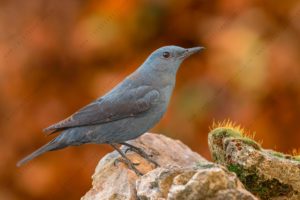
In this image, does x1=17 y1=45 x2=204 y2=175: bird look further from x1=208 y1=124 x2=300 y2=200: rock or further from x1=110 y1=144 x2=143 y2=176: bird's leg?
x1=208 y1=124 x2=300 y2=200: rock

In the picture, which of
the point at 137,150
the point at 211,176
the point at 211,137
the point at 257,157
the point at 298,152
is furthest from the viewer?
the point at 137,150

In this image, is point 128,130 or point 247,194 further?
point 128,130

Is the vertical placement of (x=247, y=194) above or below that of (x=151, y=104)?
below

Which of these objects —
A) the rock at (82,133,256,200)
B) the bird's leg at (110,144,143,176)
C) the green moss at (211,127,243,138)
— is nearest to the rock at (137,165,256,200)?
the rock at (82,133,256,200)

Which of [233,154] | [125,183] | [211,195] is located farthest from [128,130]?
[211,195]

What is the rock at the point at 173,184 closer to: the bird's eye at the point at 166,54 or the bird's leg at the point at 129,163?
the bird's leg at the point at 129,163

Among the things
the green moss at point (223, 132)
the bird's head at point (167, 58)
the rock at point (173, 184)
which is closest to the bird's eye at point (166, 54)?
the bird's head at point (167, 58)

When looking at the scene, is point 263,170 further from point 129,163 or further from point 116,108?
point 116,108

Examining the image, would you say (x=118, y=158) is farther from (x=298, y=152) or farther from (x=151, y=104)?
(x=298, y=152)
